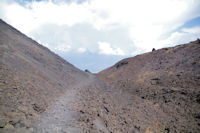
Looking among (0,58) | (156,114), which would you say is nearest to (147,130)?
(156,114)

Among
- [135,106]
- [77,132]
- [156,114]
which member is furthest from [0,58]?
[156,114]

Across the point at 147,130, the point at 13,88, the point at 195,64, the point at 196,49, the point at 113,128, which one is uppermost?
the point at 196,49

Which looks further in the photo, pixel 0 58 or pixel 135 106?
pixel 135 106

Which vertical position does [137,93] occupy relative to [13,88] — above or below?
below

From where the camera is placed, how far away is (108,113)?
10867 millimetres

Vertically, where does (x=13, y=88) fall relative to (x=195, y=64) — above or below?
below

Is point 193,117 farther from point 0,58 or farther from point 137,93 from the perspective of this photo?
point 0,58

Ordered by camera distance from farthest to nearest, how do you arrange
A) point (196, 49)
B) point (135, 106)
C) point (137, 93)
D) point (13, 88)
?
1. point (196, 49)
2. point (137, 93)
3. point (135, 106)
4. point (13, 88)

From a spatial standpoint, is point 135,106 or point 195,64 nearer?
point 135,106

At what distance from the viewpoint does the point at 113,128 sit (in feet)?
29.8

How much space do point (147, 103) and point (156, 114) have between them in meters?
2.22

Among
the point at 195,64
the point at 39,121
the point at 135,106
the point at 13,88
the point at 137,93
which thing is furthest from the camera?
the point at 195,64

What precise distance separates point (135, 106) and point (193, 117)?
4.76 metres

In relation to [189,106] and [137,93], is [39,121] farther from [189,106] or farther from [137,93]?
[137,93]
